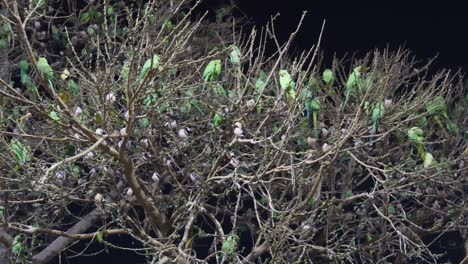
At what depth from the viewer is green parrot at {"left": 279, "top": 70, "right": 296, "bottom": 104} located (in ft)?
12.9

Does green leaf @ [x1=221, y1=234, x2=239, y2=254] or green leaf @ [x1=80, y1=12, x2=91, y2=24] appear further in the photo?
green leaf @ [x1=80, y1=12, x2=91, y2=24]

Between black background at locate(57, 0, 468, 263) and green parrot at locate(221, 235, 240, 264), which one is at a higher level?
green parrot at locate(221, 235, 240, 264)

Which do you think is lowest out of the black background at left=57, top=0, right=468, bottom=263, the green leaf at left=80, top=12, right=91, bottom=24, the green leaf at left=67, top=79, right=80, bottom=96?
the black background at left=57, top=0, right=468, bottom=263

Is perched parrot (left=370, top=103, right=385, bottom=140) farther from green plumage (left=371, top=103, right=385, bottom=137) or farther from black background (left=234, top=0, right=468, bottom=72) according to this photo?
black background (left=234, top=0, right=468, bottom=72)

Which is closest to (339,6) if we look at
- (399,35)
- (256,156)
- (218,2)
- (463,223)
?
(399,35)

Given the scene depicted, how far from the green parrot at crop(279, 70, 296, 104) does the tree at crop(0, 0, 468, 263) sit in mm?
32

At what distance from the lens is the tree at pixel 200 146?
12.5 ft

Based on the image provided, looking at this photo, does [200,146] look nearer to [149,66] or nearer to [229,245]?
[229,245]

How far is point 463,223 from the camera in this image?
5297mm

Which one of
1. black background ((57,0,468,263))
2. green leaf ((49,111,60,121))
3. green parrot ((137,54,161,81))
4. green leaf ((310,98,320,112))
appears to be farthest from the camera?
black background ((57,0,468,263))

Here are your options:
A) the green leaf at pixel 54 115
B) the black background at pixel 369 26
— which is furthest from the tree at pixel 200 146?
the black background at pixel 369 26

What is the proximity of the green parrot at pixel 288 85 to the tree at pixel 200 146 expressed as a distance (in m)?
0.03

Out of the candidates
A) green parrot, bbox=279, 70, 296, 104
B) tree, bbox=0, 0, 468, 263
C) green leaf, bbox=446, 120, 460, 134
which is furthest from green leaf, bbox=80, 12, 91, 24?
green leaf, bbox=446, 120, 460, 134

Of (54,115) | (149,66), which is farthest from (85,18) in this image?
(149,66)
